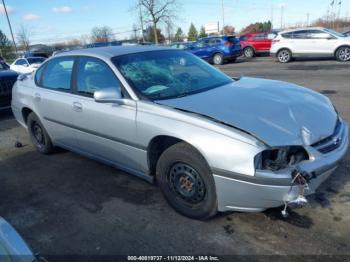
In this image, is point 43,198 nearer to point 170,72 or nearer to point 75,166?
point 75,166

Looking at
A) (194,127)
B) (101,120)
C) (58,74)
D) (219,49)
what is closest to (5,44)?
(219,49)

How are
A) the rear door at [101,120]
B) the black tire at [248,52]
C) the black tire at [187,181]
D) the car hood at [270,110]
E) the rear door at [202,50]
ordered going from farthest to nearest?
the black tire at [248,52], the rear door at [202,50], the rear door at [101,120], the black tire at [187,181], the car hood at [270,110]

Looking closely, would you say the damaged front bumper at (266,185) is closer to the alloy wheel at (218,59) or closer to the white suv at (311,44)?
the white suv at (311,44)

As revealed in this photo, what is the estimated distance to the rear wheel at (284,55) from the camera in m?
17.2

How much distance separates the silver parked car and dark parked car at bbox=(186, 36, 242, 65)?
1583 cm

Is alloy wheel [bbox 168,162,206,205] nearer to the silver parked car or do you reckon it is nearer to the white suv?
the silver parked car

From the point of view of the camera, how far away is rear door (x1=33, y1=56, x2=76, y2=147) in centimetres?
441

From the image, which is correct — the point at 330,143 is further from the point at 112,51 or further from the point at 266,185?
the point at 112,51

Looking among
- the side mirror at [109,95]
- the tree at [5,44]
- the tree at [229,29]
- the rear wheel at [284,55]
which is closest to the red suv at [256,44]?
the rear wheel at [284,55]

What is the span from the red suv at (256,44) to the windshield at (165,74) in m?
18.5

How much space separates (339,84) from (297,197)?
8.10 meters

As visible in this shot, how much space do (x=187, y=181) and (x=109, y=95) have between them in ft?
3.89

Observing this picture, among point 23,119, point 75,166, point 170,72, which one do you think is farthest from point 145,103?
point 23,119

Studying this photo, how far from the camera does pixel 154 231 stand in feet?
10.4
